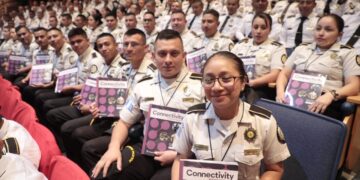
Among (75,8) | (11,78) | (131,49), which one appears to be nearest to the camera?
(131,49)

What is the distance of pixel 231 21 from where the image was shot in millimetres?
4828

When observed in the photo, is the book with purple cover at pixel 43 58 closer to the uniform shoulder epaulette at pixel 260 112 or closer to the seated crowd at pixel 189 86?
the seated crowd at pixel 189 86

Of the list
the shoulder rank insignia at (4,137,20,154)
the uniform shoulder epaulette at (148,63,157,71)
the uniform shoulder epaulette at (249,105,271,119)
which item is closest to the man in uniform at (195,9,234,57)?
the uniform shoulder epaulette at (148,63,157,71)

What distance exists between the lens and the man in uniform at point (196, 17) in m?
5.05

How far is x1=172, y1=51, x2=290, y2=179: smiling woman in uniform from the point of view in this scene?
1.24 metres

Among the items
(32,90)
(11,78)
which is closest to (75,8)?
(11,78)

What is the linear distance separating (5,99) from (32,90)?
222 cm

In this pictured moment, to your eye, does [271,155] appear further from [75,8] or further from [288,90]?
[75,8]

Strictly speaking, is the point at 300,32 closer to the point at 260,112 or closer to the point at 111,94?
the point at 111,94

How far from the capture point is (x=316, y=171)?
131 centimetres

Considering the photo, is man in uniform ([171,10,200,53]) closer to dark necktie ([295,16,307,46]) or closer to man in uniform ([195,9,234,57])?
man in uniform ([195,9,234,57])

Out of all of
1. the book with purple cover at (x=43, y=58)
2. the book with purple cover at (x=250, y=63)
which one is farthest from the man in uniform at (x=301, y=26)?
the book with purple cover at (x=43, y=58)

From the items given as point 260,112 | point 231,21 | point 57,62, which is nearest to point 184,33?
point 231,21

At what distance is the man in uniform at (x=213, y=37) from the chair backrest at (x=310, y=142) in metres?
2.37
